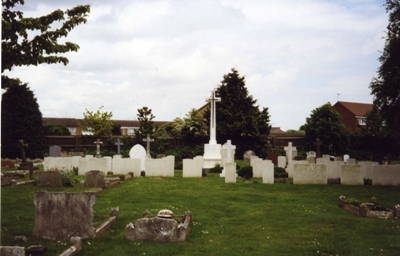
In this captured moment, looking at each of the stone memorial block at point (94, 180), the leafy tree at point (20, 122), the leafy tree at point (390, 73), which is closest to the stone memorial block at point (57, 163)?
the stone memorial block at point (94, 180)

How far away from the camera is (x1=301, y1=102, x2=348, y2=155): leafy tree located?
40.8 meters

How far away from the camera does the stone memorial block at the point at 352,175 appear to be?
1822 centimetres

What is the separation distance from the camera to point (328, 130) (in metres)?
41.1

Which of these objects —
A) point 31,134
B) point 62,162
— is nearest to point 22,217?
point 62,162

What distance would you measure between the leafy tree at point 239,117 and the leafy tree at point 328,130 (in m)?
4.86

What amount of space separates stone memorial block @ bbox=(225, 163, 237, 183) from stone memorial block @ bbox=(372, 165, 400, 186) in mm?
6105

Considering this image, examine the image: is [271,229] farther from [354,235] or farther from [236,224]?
[354,235]

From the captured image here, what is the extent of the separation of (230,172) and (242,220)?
848 cm

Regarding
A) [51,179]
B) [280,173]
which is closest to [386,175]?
[280,173]

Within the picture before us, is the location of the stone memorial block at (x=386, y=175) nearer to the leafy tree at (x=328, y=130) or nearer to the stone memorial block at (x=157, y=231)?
the stone memorial block at (x=157, y=231)

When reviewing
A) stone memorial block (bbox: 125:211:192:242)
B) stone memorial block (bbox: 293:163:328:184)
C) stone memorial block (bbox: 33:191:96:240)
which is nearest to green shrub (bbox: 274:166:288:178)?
stone memorial block (bbox: 293:163:328:184)

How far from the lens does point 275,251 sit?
7.62 metres

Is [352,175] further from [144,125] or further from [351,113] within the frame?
[351,113]

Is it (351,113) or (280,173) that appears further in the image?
(351,113)
